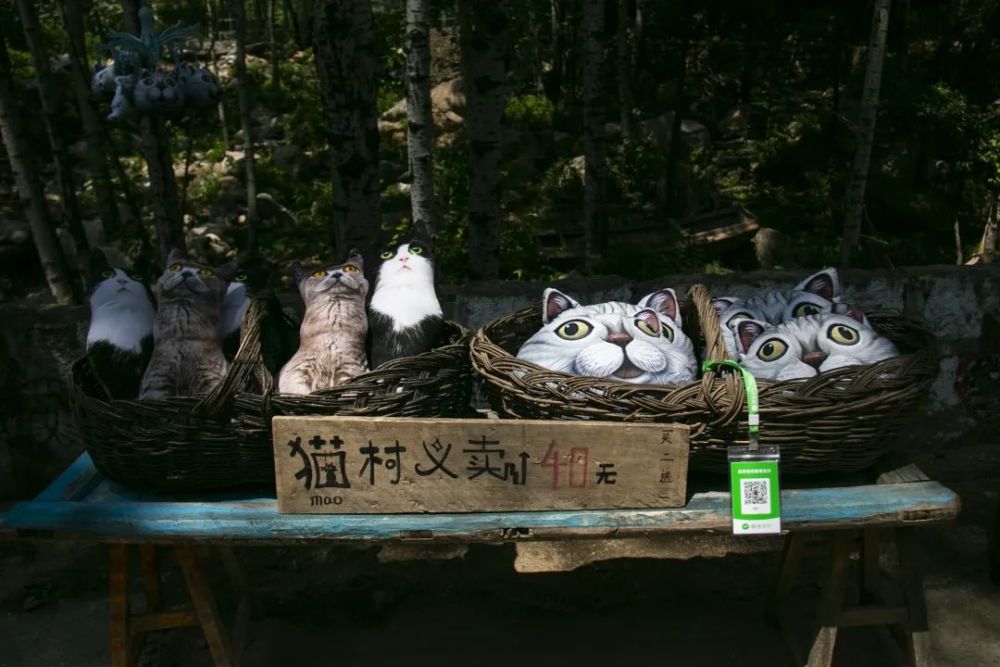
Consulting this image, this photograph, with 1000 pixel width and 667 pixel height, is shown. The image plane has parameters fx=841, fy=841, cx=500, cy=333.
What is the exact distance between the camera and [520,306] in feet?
11.1

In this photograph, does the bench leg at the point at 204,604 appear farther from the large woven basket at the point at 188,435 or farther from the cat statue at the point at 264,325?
the cat statue at the point at 264,325

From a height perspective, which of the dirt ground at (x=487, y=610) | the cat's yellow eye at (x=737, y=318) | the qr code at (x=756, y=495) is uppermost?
the cat's yellow eye at (x=737, y=318)

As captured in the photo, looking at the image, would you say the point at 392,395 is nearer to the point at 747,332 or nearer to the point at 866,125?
the point at 747,332

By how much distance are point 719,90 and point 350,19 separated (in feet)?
37.4

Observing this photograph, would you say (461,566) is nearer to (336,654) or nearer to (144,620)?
(336,654)

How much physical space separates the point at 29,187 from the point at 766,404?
4984 mm

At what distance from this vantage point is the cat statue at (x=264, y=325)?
2469 millimetres

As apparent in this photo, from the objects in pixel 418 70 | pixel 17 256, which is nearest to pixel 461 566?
pixel 418 70

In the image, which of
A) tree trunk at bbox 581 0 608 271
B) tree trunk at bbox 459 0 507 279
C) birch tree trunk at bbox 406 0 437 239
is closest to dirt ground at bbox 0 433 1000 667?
tree trunk at bbox 459 0 507 279

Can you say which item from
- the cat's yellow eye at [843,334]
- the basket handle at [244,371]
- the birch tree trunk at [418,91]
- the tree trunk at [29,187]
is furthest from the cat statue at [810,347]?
the tree trunk at [29,187]

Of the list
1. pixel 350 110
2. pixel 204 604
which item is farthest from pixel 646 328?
pixel 350 110

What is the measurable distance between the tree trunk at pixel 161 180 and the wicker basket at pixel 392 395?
209 cm

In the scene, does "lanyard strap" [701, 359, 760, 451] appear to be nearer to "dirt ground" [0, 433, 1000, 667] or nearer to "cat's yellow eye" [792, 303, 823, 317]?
"cat's yellow eye" [792, 303, 823, 317]

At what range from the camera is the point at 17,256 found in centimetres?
973
